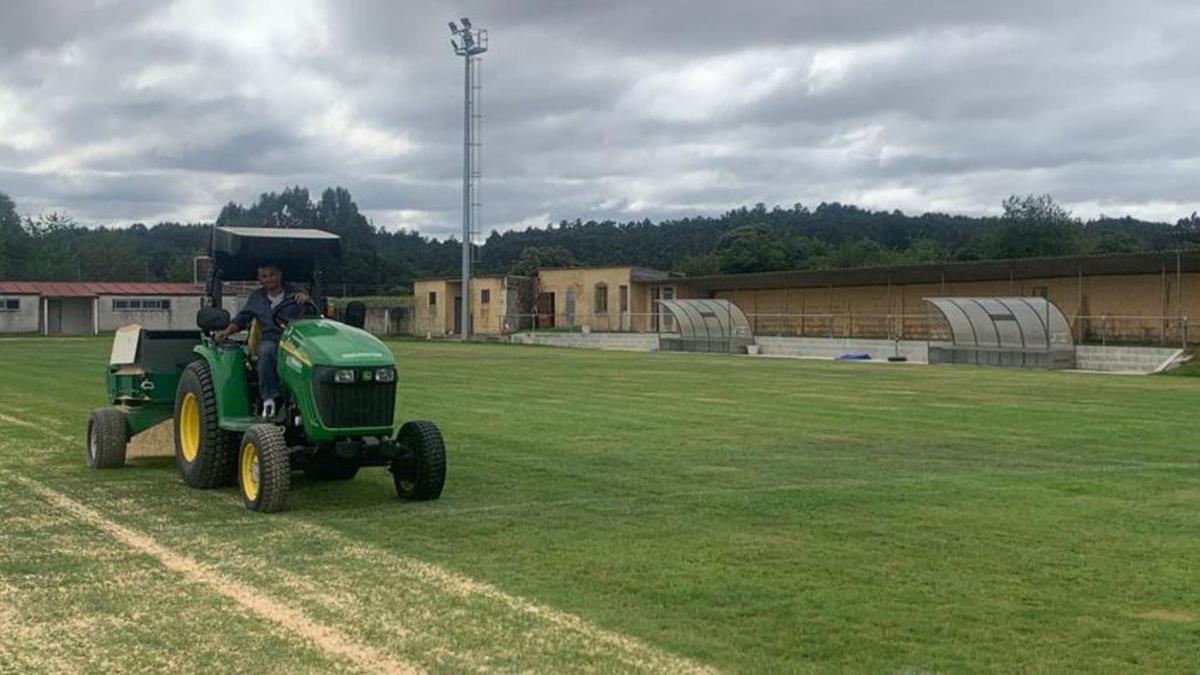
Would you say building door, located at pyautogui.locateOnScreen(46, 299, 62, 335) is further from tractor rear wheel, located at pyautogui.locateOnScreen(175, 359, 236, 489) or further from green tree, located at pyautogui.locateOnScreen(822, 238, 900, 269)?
tractor rear wheel, located at pyautogui.locateOnScreen(175, 359, 236, 489)

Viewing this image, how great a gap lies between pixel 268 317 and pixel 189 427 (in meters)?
1.54

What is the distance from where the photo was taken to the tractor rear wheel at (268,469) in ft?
30.1

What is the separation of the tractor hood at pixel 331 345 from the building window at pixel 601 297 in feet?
204

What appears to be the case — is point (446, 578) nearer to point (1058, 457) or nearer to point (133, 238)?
point (1058, 457)

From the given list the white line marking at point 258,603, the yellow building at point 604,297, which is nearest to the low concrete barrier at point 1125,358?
the yellow building at point 604,297

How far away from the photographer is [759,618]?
6293 millimetres

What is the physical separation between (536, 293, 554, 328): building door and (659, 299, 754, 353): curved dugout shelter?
18.3 m

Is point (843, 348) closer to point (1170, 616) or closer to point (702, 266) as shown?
point (702, 266)

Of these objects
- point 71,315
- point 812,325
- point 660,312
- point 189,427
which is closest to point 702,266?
point 660,312

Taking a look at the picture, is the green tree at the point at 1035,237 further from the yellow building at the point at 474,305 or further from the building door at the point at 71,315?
the building door at the point at 71,315

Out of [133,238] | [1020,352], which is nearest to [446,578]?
[1020,352]

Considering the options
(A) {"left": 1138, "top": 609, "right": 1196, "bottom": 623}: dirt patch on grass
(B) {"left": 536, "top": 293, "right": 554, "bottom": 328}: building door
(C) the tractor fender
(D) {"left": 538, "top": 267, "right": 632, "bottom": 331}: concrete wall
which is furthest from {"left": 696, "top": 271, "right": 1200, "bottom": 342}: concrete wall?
(A) {"left": 1138, "top": 609, "right": 1196, "bottom": 623}: dirt patch on grass

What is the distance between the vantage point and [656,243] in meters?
130

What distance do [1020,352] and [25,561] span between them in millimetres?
37698
